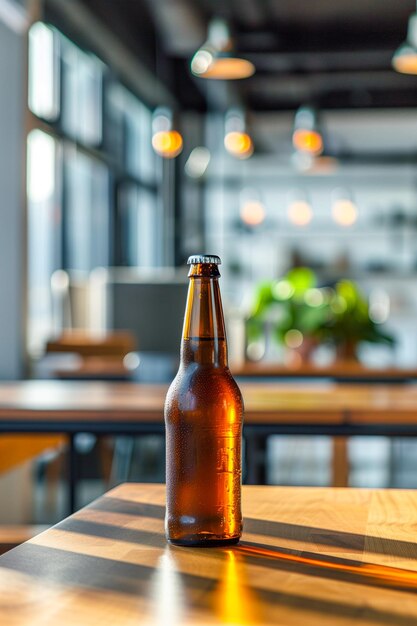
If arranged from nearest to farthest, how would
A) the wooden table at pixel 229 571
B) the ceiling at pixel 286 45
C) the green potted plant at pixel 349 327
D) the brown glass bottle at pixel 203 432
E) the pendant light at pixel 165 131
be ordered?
→ the wooden table at pixel 229 571
the brown glass bottle at pixel 203 432
the green potted plant at pixel 349 327
the pendant light at pixel 165 131
the ceiling at pixel 286 45

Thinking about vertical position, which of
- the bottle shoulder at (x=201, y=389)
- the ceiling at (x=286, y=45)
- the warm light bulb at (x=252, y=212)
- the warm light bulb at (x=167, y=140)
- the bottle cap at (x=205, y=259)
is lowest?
the bottle shoulder at (x=201, y=389)

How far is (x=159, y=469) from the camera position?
19.5 feet

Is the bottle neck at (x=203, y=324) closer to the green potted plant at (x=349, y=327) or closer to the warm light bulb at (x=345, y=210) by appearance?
the green potted plant at (x=349, y=327)

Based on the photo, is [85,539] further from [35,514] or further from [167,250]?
[167,250]

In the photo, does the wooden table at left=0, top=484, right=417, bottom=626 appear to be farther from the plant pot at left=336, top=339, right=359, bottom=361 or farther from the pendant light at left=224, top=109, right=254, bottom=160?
the pendant light at left=224, top=109, right=254, bottom=160

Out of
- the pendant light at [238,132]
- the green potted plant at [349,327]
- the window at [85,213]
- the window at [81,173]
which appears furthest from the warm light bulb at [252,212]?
the green potted plant at [349,327]

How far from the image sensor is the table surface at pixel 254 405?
83.1 inches

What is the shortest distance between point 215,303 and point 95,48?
7.57 metres

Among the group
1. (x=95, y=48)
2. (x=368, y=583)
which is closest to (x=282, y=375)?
(x=368, y=583)

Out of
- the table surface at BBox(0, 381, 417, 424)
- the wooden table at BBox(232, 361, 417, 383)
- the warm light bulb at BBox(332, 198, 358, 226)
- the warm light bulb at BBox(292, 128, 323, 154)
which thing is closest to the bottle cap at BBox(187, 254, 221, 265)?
the table surface at BBox(0, 381, 417, 424)

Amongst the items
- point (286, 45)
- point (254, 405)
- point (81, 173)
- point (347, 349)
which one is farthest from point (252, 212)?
point (254, 405)

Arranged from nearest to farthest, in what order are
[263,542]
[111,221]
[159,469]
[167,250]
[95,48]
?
[263,542]
[159,469]
[95,48]
[111,221]
[167,250]

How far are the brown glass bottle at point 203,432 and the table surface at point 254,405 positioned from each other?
115 cm

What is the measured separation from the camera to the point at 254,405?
2.20m
